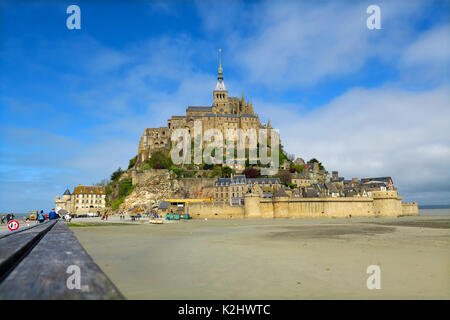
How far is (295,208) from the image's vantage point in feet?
175

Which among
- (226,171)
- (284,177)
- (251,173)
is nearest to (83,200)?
(226,171)

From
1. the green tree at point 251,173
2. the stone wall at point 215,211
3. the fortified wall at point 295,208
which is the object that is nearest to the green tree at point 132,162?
the green tree at point 251,173

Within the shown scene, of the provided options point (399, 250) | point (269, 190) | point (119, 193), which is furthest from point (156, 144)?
point (399, 250)

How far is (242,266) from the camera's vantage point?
10.4 meters

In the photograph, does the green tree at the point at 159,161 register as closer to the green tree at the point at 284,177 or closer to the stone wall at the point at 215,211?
the stone wall at the point at 215,211

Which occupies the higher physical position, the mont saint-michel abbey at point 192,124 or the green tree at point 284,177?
the mont saint-michel abbey at point 192,124

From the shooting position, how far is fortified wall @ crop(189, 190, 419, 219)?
53094 mm

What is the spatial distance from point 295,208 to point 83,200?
172 feet

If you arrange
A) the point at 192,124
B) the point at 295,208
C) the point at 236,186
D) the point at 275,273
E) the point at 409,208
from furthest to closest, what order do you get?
the point at 192,124, the point at 409,208, the point at 236,186, the point at 295,208, the point at 275,273

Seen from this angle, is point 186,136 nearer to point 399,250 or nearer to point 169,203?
point 169,203

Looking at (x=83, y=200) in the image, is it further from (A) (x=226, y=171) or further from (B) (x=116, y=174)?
(A) (x=226, y=171)

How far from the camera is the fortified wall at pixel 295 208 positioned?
5309 centimetres

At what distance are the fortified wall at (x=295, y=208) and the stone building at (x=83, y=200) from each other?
113 feet

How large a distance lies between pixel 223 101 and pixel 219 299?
324ft
